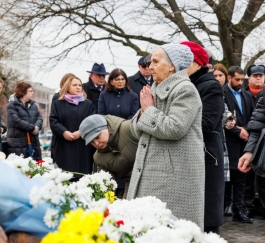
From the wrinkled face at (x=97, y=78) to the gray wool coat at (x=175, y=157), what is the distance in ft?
16.2

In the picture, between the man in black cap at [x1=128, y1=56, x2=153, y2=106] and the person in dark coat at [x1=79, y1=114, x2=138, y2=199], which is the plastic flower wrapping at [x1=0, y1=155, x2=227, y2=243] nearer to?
the person in dark coat at [x1=79, y1=114, x2=138, y2=199]

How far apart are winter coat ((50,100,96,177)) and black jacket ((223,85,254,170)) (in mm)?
1802

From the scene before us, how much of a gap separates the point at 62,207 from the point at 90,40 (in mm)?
13620

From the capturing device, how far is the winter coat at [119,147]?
15.7ft

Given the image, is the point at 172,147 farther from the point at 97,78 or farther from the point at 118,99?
the point at 97,78

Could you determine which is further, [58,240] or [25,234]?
[25,234]

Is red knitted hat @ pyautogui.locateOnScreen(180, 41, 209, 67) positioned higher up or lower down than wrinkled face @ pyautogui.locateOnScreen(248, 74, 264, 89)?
lower down

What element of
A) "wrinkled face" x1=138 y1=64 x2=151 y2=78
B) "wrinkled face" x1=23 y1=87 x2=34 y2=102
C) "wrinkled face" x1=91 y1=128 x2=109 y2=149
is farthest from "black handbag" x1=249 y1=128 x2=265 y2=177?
"wrinkled face" x1=23 y1=87 x2=34 y2=102

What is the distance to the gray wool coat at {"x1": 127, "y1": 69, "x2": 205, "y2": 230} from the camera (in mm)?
4242

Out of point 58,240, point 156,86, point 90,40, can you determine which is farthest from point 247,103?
point 90,40

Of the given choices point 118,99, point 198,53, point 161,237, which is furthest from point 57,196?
point 118,99

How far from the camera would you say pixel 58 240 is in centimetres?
213

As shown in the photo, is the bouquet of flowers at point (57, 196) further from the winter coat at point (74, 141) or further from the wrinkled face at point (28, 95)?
the wrinkled face at point (28, 95)

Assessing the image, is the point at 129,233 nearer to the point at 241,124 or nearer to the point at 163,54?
the point at 163,54
